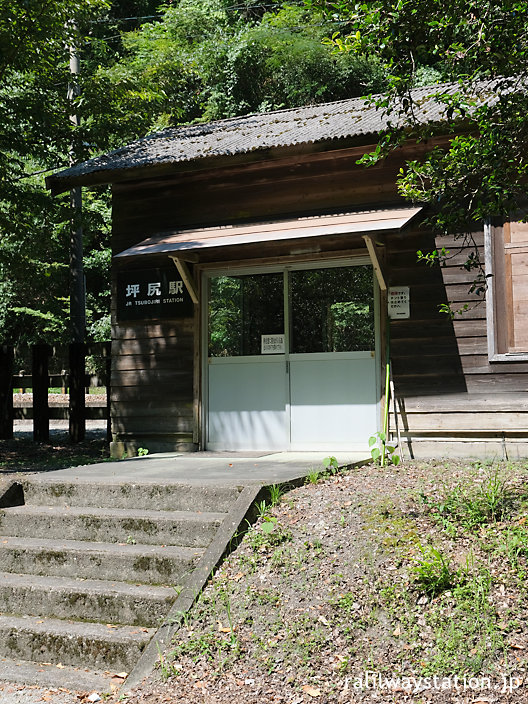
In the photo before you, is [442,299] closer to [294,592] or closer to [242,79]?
[294,592]

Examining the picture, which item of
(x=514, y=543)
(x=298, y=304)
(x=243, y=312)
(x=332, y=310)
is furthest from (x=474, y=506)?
(x=243, y=312)

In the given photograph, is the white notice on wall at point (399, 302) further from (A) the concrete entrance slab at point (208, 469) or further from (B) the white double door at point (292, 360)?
(A) the concrete entrance slab at point (208, 469)

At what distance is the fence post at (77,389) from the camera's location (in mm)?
12070

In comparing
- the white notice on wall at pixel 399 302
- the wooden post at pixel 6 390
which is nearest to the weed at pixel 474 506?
the white notice on wall at pixel 399 302

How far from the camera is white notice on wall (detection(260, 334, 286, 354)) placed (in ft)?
29.7

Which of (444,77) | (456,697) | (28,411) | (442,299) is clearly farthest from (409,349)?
(28,411)

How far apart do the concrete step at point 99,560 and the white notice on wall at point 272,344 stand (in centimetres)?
395

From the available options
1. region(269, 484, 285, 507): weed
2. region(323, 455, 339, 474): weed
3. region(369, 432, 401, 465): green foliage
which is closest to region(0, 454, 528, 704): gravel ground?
region(269, 484, 285, 507): weed

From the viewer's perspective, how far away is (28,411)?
13109mm

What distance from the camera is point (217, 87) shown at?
26.4m

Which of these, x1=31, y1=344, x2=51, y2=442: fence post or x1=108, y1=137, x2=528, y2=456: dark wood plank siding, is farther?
x1=31, y1=344, x2=51, y2=442: fence post

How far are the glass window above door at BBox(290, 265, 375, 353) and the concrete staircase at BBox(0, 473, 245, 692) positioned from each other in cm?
335

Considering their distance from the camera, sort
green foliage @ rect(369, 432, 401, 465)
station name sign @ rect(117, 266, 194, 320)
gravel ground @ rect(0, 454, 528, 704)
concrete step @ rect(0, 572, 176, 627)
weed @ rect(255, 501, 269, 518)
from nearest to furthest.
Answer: gravel ground @ rect(0, 454, 528, 704), concrete step @ rect(0, 572, 176, 627), weed @ rect(255, 501, 269, 518), green foliage @ rect(369, 432, 401, 465), station name sign @ rect(117, 266, 194, 320)

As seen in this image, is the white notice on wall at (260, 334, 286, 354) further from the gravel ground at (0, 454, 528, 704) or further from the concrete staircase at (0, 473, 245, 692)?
the gravel ground at (0, 454, 528, 704)
